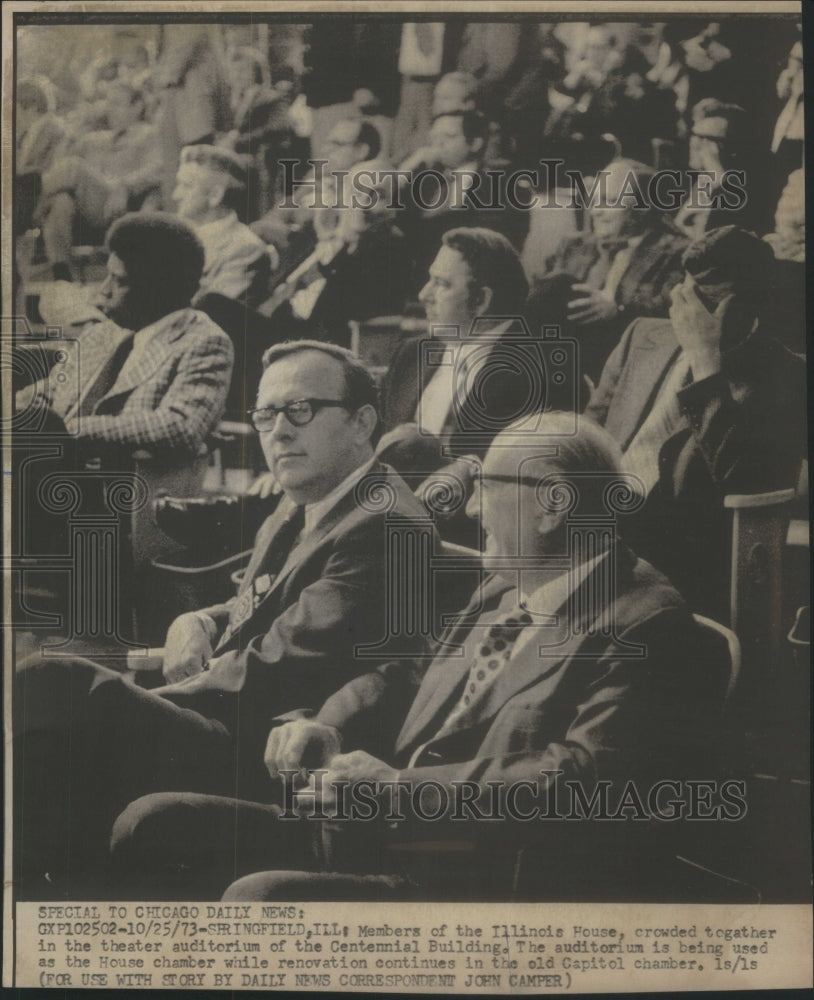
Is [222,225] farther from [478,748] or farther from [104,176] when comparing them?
[478,748]

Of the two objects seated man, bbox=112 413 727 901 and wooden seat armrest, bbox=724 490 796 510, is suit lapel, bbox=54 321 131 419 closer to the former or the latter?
seated man, bbox=112 413 727 901

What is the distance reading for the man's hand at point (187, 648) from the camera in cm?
257

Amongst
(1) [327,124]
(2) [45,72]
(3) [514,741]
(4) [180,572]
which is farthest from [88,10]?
(3) [514,741]

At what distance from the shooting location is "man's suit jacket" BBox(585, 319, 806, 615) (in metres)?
2.57

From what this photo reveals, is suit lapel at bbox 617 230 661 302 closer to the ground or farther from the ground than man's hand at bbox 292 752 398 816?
farther from the ground

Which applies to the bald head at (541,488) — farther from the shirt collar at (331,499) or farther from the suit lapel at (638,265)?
the suit lapel at (638,265)

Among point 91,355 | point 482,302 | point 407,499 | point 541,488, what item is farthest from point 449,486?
point 91,355

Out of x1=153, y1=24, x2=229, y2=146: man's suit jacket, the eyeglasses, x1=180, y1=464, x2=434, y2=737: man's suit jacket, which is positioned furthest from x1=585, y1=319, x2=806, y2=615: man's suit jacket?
x1=153, y1=24, x2=229, y2=146: man's suit jacket

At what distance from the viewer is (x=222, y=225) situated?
2.62 m

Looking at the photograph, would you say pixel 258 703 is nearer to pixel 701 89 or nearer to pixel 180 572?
pixel 180 572

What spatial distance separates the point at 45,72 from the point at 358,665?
1.96m
